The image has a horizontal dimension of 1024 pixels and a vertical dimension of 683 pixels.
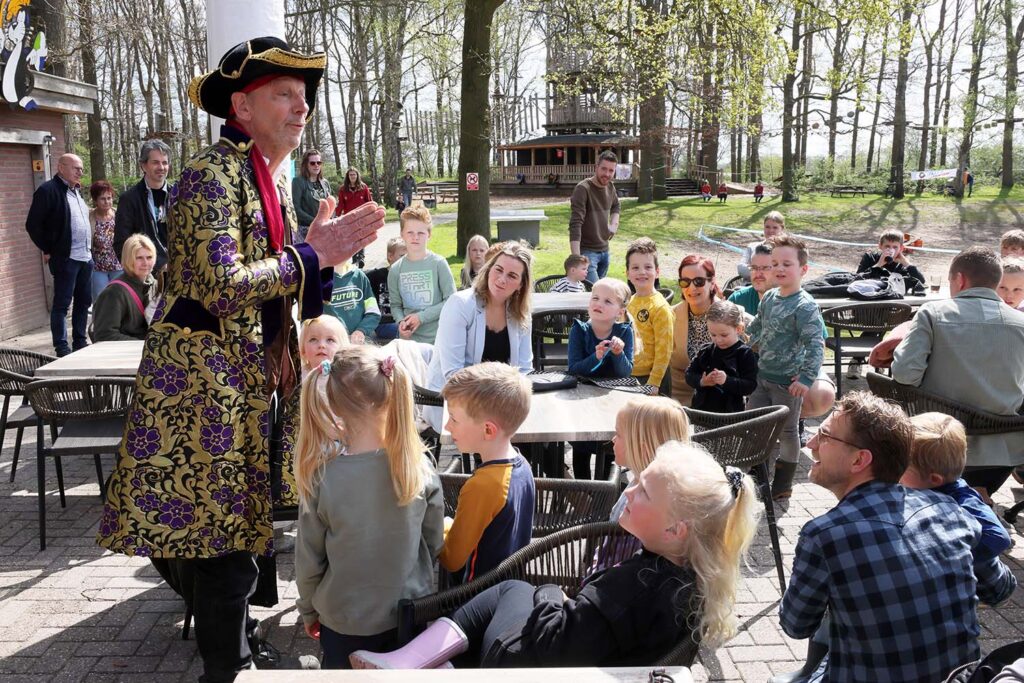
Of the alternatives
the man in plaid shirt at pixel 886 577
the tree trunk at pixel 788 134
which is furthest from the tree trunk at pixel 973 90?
the man in plaid shirt at pixel 886 577

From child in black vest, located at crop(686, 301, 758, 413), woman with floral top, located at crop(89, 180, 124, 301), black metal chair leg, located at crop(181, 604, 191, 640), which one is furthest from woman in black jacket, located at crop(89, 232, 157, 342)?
woman with floral top, located at crop(89, 180, 124, 301)

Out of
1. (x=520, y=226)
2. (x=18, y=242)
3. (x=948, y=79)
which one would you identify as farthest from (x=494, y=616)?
(x=948, y=79)

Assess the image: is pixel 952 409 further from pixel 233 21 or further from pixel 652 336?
pixel 233 21

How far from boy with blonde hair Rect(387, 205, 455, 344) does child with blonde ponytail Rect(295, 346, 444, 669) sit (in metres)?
3.64

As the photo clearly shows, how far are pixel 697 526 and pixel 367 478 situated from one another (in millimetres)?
988

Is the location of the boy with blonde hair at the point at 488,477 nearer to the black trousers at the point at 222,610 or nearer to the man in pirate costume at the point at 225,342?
the man in pirate costume at the point at 225,342

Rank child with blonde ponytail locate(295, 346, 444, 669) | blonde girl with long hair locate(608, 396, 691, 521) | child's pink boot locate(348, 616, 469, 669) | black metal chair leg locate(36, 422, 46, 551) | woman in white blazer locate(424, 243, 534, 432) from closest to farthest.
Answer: child's pink boot locate(348, 616, 469, 669)
child with blonde ponytail locate(295, 346, 444, 669)
blonde girl with long hair locate(608, 396, 691, 521)
black metal chair leg locate(36, 422, 46, 551)
woman in white blazer locate(424, 243, 534, 432)

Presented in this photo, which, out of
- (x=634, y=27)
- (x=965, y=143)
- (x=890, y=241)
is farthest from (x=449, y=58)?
(x=890, y=241)

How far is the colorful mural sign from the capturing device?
9852mm

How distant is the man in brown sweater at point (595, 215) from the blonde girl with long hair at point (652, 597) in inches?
284

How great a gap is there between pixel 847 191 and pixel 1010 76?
7.90 meters

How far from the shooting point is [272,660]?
3.37 metres

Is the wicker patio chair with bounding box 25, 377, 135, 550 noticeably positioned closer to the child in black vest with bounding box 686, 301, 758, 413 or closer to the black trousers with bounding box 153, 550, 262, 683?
the black trousers with bounding box 153, 550, 262, 683

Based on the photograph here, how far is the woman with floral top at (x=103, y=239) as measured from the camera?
9.32 metres
